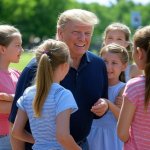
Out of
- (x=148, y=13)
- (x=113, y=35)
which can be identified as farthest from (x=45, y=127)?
(x=148, y=13)

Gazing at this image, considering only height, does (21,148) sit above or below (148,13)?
above

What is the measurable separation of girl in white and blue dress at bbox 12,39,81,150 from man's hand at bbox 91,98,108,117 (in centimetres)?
50

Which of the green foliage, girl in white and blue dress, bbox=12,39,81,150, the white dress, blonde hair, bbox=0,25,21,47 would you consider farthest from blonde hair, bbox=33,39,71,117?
the green foliage

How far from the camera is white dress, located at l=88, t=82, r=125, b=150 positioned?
4.61 m

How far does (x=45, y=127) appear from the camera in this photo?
3.54 meters

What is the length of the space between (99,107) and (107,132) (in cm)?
72

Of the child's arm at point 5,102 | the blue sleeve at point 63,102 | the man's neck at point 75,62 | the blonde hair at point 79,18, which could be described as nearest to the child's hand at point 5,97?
the child's arm at point 5,102

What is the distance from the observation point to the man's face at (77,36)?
4133mm

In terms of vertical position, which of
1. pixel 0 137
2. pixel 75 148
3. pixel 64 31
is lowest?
pixel 0 137

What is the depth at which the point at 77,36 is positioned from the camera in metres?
4.14

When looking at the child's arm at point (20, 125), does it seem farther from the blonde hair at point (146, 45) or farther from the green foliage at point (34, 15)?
the green foliage at point (34, 15)

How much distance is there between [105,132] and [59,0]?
Answer: 76990 mm

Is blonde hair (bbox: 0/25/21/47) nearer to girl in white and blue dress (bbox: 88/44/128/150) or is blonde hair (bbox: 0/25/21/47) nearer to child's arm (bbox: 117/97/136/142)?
girl in white and blue dress (bbox: 88/44/128/150)

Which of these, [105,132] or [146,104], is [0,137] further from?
[146,104]
